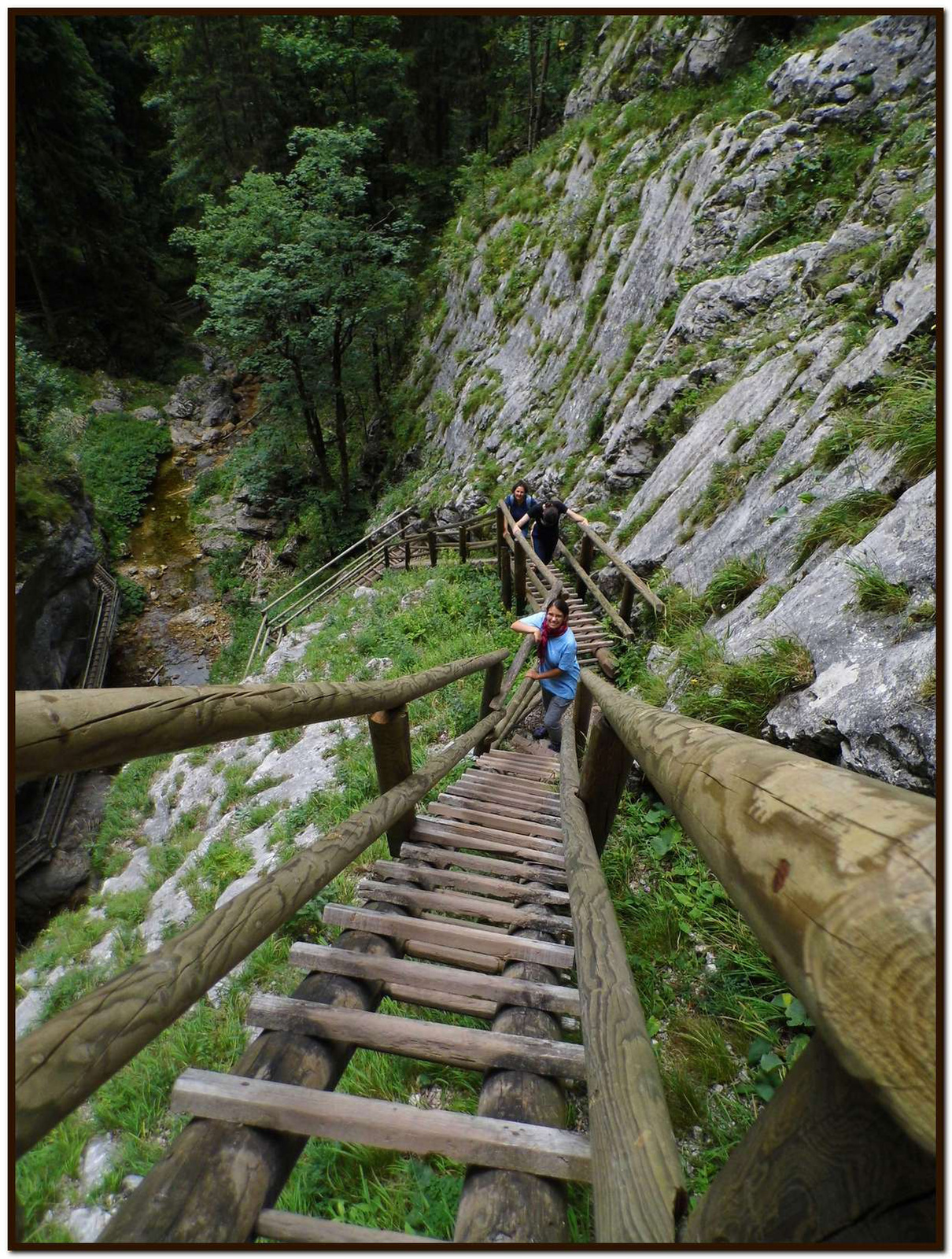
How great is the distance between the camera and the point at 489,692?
6363mm

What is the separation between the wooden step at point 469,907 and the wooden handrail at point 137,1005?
0.73 m

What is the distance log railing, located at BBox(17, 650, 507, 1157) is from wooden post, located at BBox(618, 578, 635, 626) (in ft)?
20.3

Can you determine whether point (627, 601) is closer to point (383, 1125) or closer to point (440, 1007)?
point (440, 1007)

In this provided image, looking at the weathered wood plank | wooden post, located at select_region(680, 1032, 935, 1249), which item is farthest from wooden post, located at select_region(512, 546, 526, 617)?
wooden post, located at select_region(680, 1032, 935, 1249)

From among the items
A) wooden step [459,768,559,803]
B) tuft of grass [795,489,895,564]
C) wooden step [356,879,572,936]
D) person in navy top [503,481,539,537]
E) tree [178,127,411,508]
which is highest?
tree [178,127,411,508]

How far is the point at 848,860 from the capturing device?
0.55m

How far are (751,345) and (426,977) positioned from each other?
9579 mm

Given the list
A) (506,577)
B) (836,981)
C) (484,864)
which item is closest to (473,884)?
(484,864)

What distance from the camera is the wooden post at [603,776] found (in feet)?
8.52

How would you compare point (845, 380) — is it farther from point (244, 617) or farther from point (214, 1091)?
point (244, 617)

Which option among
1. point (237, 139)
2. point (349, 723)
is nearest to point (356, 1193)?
point (349, 723)

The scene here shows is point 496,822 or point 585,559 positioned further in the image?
point 585,559

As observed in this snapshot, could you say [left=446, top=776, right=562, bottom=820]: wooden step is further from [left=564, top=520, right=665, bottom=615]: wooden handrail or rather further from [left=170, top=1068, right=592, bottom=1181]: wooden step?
[left=564, top=520, right=665, bottom=615]: wooden handrail

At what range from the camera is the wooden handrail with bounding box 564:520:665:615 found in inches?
266
